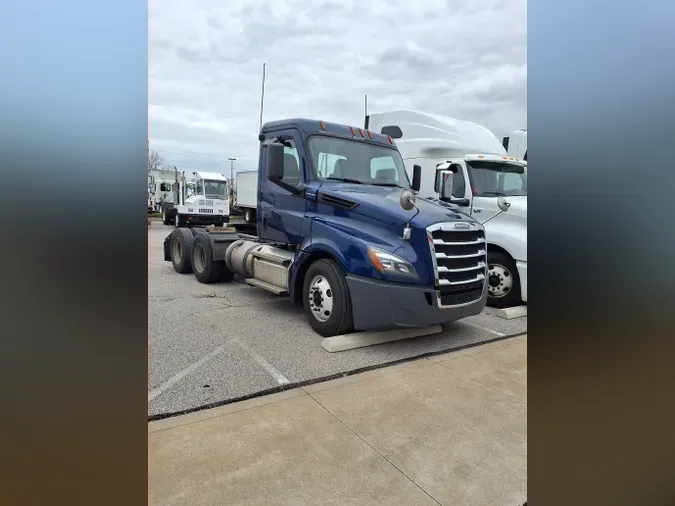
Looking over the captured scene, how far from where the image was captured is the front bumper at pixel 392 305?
4.52m

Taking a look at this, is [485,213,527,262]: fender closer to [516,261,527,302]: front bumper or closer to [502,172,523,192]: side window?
[516,261,527,302]: front bumper

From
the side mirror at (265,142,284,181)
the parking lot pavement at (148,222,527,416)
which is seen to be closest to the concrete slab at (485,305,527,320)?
the parking lot pavement at (148,222,527,416)

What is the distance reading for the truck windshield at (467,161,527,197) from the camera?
7.57 metres

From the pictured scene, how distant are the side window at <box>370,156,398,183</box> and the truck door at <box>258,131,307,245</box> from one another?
1.00 m

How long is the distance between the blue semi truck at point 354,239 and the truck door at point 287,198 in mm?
14

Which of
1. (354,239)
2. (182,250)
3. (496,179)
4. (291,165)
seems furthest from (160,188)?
(354,239)

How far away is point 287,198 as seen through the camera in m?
5.94

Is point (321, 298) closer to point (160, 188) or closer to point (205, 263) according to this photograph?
point (205, 263)

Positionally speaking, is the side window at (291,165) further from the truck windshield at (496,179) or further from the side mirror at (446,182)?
the truck windshield at (496,179)

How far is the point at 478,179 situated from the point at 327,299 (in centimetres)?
407
